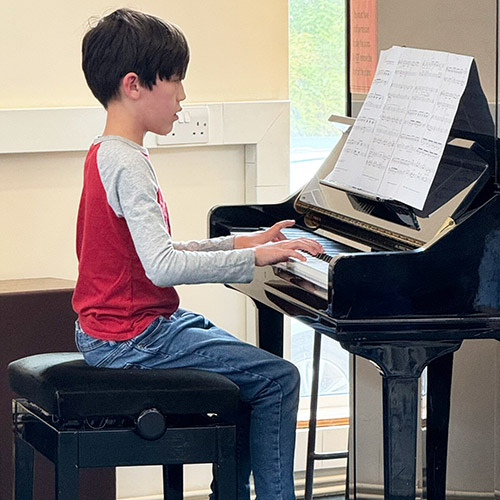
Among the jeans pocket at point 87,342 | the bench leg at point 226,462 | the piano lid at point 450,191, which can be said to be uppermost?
the piano lid at point 450,191

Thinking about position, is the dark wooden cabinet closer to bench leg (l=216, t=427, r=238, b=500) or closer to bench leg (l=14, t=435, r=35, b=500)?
bench leg (l=14, t=435, r=35, b=500)

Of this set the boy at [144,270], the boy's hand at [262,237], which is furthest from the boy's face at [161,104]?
the boy's hand at [262,237]

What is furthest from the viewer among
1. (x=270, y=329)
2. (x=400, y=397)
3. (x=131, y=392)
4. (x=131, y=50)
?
(x=270, y=329)

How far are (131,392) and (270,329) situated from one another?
730 millimetres

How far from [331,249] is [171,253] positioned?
1.20 feet

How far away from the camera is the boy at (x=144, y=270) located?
1.99m

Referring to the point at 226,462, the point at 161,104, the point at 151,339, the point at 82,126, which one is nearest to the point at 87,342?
the point at 151,339

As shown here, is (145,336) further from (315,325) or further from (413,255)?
(413,255)

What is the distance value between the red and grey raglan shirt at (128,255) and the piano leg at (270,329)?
0.52 m

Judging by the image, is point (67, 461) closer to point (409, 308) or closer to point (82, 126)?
point (409, 308)

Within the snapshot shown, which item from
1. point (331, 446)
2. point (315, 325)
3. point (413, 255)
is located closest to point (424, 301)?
point (413, 255)

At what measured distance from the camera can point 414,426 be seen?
1.82m

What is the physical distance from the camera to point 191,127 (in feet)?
9.95

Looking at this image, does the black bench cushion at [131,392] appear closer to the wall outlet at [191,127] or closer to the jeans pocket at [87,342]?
the jeans pocket at [87,342]
